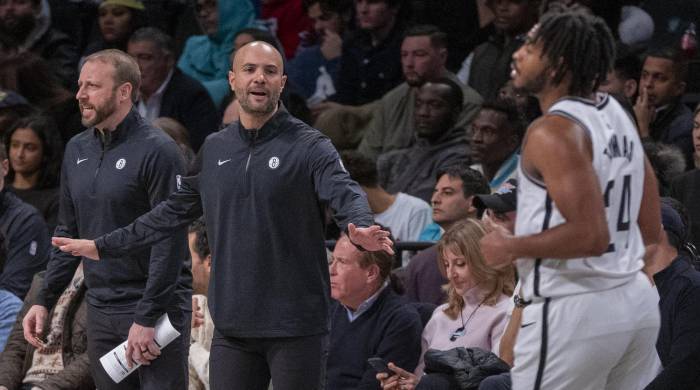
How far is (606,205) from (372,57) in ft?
18.8

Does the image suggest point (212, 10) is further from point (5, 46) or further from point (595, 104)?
point (595, 104)

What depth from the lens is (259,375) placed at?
14.5 ft

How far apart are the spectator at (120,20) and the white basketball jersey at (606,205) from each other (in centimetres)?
632

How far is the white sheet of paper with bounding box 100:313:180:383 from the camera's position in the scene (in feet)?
15.5

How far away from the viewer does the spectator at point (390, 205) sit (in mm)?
7184

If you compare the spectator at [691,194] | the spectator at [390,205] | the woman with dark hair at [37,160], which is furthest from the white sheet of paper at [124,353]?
the woman with dark hair at [37,160]

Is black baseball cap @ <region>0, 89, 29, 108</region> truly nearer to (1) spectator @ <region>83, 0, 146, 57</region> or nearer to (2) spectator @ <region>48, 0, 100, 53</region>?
(1) spectator @ <region>83, 0, 146, 57</region>

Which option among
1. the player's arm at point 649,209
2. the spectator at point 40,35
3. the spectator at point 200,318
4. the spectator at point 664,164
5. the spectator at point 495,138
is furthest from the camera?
the spectator at point 40,35

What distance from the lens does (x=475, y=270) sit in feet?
18.0

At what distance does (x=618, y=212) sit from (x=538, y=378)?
0.50 meters

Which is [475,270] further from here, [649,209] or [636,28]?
[636,28]

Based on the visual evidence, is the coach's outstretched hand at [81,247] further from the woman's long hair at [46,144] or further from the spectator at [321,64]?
the spectator at [321,64]

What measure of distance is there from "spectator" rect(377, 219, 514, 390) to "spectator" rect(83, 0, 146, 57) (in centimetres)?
445

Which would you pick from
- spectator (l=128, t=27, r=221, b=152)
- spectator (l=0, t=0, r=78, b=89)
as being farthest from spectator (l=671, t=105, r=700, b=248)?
spectator (l=0, t=0, r=78, b=89)
